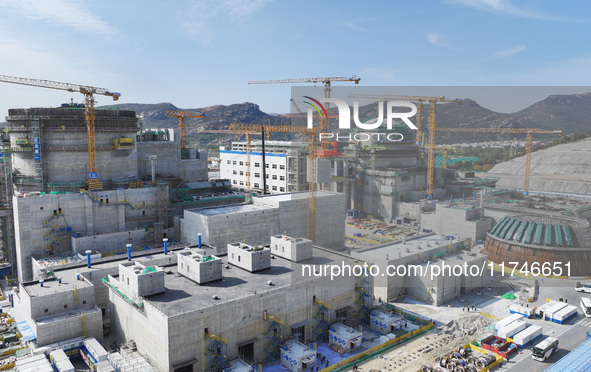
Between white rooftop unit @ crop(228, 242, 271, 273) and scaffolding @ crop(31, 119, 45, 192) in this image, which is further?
scaffolding @ crop(31, 119, 45, 192)

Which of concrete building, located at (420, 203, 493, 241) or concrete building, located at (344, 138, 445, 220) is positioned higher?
concrete building, located at (344, 138, 445, 220)

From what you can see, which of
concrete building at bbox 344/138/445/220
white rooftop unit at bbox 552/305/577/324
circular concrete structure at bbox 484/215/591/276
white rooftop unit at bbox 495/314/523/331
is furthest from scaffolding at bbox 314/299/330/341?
concrete building at bbox 344/138/445/220

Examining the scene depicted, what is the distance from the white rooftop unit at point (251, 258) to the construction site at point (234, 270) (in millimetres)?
242

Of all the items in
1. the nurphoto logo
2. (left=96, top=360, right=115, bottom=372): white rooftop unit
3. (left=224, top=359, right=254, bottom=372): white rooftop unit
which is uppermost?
the nurphoto logo

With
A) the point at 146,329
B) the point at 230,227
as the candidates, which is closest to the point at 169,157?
the point at 230,227

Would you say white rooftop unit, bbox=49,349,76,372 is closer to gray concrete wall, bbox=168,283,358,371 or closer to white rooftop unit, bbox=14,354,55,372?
white rooftop unit, bbox=14,354,55,372

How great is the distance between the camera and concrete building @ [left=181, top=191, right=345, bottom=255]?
70.0 m

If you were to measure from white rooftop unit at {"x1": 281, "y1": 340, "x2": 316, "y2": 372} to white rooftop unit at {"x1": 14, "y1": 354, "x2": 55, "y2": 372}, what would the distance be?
21889 mm

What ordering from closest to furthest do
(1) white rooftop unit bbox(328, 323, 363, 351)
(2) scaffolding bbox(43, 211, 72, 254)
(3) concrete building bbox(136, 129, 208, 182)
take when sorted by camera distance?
(1) white rooftop unit bbox(328, 323, 363, 351) < (2) scaffolding bbox(43, 211, 72, 254) < (3) concrete building bbox(136, 129, 208, 182)

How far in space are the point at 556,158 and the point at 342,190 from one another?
228ft

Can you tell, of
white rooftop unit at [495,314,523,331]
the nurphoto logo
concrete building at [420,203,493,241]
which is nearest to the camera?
white rooftop unit at [495,314,523,331]

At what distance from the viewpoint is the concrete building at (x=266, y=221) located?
70000 millimetres

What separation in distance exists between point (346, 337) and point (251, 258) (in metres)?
14.4

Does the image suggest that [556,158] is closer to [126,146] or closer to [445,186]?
[445,186]
